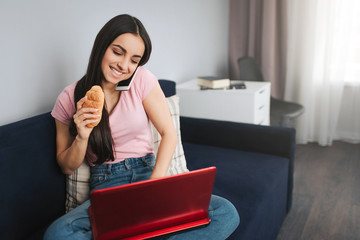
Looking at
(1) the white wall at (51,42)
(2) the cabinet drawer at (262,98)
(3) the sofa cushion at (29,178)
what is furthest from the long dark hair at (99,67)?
(2) the cabinet drawer at (262,98)

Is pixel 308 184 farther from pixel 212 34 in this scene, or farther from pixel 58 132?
pixel 58 132

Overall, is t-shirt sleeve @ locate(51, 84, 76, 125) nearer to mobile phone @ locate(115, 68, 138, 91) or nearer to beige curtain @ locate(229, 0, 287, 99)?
mobile phone @ locate(115, 68, 138, 91)

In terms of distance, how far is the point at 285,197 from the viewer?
74.0 inches

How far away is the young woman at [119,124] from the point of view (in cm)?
114

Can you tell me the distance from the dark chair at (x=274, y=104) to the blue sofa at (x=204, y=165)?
0.90m

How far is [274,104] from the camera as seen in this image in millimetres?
2924

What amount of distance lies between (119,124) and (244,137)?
0.89 m

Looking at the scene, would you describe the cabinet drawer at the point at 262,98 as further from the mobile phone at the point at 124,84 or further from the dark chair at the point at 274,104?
the mobile phone at the point at 124,84

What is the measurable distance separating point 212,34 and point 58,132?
2.11 meters

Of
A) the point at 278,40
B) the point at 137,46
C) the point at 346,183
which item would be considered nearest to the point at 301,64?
the point at 278,40

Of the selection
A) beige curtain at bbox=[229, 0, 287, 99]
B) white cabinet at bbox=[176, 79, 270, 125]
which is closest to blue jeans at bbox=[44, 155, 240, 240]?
white cabinet at bbox=[176, 79, 270, 125]

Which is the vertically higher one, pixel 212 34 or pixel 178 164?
pixel 212 34

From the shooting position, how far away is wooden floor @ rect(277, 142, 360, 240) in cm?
180

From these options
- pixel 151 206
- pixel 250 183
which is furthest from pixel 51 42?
pixel 250 183
